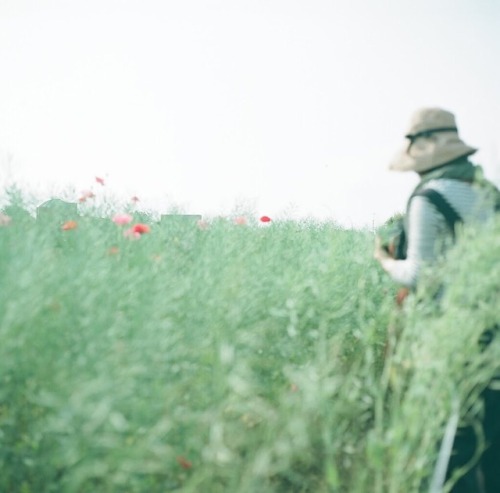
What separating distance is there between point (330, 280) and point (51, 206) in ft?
6.04

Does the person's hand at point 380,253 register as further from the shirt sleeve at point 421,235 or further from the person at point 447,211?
the shirt sleeve at point 421,235

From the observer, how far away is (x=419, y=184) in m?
1.92

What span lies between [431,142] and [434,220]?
400mm

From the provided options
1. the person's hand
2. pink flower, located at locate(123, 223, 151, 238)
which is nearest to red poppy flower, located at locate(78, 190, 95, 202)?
pink flower, located at locate(123, 223, 151, 238)

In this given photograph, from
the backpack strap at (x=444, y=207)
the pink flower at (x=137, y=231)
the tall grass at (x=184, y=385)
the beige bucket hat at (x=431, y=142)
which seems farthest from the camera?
the pink flower at (x=137, y=231)

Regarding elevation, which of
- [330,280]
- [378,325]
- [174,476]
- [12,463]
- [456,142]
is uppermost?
[456,142]

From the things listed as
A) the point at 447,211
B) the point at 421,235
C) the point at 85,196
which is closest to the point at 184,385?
the point at 421,235

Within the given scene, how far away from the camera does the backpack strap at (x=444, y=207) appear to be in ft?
5.83

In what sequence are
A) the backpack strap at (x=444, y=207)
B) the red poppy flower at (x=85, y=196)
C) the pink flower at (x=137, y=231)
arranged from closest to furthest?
the backpack strap at (x=444, y=207), the pink flower at (x=137, y=231), the red poppy flower at (x=85, y=196)

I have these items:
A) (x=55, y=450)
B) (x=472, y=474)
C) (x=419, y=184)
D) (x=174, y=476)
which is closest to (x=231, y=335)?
(x=174, y=476)

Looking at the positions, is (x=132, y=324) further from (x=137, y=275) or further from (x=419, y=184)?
(x=419, y=184)

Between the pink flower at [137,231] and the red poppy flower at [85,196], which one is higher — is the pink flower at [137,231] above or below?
below

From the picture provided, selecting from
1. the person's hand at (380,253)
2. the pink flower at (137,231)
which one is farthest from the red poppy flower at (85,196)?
the person's hand at (380,253)

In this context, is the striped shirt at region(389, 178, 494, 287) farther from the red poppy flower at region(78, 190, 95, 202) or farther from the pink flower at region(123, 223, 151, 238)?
the red poppy flower at region(78, 190, 95, 202)
